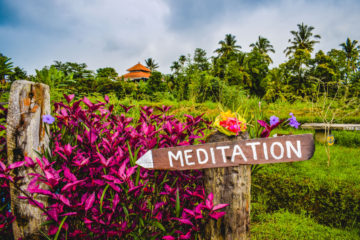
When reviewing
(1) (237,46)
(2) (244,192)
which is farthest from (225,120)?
(1) (237,46)

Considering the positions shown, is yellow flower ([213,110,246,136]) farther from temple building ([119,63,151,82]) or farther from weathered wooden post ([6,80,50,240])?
temple building ([119,63,151,82])

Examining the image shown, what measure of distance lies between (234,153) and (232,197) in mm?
250

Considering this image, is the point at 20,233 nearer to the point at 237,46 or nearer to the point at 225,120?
the point at 225,120

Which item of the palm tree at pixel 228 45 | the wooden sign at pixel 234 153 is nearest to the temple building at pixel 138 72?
the palm tree at pixel 228 45

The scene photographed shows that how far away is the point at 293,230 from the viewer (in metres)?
1.71

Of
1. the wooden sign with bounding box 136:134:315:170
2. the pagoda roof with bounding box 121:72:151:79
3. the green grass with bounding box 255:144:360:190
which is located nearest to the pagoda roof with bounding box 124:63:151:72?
the pagoda roof with bounding box 121:72:151:79

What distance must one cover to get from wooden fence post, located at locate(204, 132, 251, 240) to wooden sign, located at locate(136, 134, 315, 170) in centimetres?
7

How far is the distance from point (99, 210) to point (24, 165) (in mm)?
549

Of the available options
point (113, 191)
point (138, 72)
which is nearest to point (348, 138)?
→ point (113, 191)

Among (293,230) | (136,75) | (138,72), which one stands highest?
(138,72)

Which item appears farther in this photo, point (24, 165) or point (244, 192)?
point (24, 165)

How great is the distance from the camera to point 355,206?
181cm

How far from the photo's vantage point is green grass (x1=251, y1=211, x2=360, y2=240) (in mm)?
1653

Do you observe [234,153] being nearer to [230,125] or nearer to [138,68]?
[230,125]
